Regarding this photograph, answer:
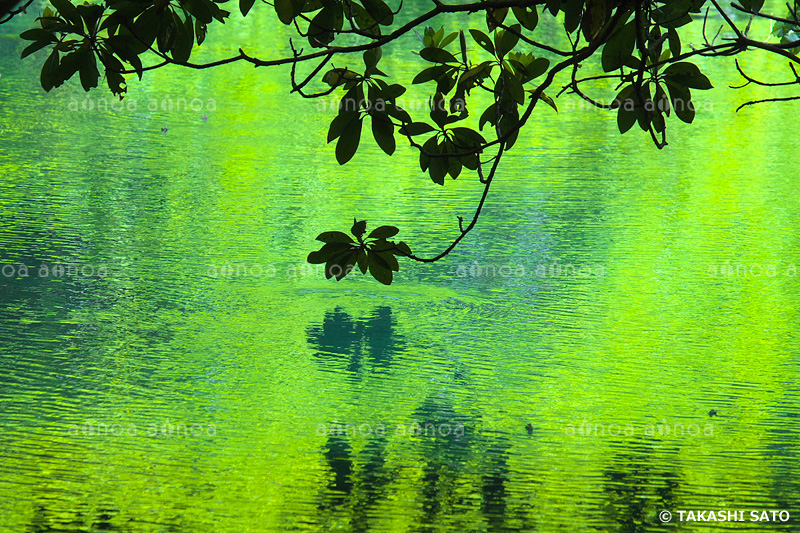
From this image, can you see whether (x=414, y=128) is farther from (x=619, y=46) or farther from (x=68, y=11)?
(x=68, y=11)

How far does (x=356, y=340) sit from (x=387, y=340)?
100 mm

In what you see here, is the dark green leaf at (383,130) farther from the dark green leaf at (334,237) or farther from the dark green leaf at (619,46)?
the dark green leaf at (619,46)

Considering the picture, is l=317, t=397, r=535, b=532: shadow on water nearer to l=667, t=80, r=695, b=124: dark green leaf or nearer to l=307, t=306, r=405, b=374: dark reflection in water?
l=307, t=306, r=405, b=374: dark reflection in water

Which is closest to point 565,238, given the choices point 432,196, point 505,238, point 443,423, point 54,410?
point 505,238

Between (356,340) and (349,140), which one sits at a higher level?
(349,140)

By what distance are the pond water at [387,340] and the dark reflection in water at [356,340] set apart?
0.04 feet

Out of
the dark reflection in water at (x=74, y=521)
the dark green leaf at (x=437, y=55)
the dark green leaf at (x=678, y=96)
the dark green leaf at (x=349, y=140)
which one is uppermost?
the dark green leaf at (x=437, y=55)

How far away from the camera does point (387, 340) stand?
3.12 metres

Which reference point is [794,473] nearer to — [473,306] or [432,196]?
[473,306]

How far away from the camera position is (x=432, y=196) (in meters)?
4.56

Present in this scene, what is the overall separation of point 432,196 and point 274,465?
2.39 meters

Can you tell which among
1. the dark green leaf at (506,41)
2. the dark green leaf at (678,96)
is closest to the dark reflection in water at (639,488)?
the dark green leaf at (678,96)

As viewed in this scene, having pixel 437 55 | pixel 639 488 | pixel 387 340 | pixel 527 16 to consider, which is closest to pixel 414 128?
pixel 437 55

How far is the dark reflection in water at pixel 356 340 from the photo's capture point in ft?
9.80
